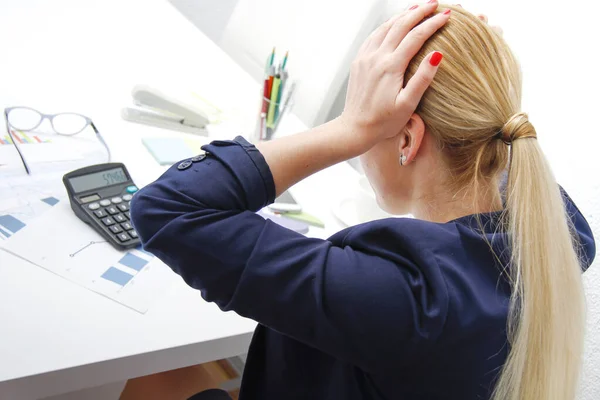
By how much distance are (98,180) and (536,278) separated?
0.66 meters

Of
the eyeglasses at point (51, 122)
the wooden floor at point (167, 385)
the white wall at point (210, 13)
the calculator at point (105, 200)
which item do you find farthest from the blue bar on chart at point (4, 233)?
the white wall at point (210, 13)

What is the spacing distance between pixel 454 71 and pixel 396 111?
7cm

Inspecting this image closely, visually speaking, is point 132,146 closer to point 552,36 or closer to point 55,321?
point 55,321

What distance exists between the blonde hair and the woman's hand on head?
0.02 metres

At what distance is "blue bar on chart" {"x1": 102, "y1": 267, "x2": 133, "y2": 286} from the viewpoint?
68 cm

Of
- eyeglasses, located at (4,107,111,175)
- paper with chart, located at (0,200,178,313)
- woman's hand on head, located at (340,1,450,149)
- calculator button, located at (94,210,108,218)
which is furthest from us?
eyeglasses, located at (4,107,111,175)

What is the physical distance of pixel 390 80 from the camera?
58 cm

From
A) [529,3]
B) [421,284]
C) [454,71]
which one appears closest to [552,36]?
[529,3]

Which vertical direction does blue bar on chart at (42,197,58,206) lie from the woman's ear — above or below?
below

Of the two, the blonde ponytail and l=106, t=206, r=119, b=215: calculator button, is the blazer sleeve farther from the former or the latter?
l=106, t=206, r=119, b=215: calculator button

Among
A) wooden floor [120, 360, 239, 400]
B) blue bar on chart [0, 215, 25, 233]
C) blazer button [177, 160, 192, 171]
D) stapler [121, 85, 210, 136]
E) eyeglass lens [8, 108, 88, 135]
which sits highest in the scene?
blazer button [177, 160, 192, 171]

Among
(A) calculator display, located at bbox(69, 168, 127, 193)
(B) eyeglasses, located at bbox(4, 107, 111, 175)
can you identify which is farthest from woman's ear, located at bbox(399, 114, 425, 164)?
(B) eyeglasses, located at bbox(4, 107, 111, 175)

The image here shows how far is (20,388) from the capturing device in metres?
0.52

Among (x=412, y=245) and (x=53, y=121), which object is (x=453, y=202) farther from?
(x=53, y=121)
